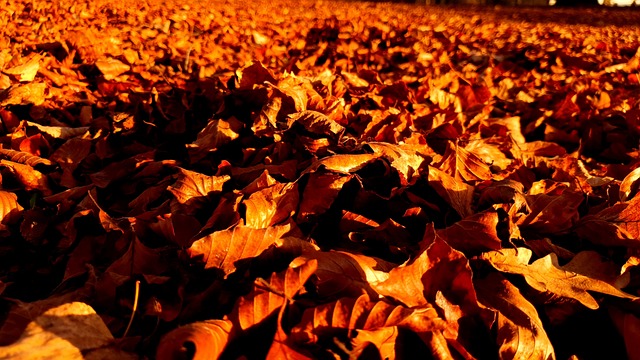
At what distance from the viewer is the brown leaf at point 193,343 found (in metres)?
0.85

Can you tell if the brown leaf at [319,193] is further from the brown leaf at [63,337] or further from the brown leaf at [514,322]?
the brown leaf at [63,337]

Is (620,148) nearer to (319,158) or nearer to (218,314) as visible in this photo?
(319,158)

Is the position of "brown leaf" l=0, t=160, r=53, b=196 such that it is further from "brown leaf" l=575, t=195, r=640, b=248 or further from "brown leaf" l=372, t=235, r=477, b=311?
"brown leaf" l=575, t=195, r=640, b=248

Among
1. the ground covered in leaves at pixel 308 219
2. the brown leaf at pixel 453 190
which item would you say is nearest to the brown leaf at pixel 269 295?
the ground covered in leaves at pixel 308 219

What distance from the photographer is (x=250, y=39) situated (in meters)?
3.91

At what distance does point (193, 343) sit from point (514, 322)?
0.61m

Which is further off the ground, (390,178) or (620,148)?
(390,178)

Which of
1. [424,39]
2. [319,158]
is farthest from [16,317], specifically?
[424,39]

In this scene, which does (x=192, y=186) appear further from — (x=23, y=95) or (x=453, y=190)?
(x=23, y=95)

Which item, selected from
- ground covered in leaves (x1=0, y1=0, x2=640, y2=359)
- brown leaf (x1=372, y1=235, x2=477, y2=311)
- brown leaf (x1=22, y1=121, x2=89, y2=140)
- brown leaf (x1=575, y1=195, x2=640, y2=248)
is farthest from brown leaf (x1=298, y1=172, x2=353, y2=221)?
brown leaf (x1=22, y1=121, x2=89, y2=140)

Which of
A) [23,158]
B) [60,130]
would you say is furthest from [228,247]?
[60,130]

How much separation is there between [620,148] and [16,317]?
2.29 m

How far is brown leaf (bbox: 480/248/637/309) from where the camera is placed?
3.62 ft

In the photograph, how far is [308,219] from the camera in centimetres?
134
